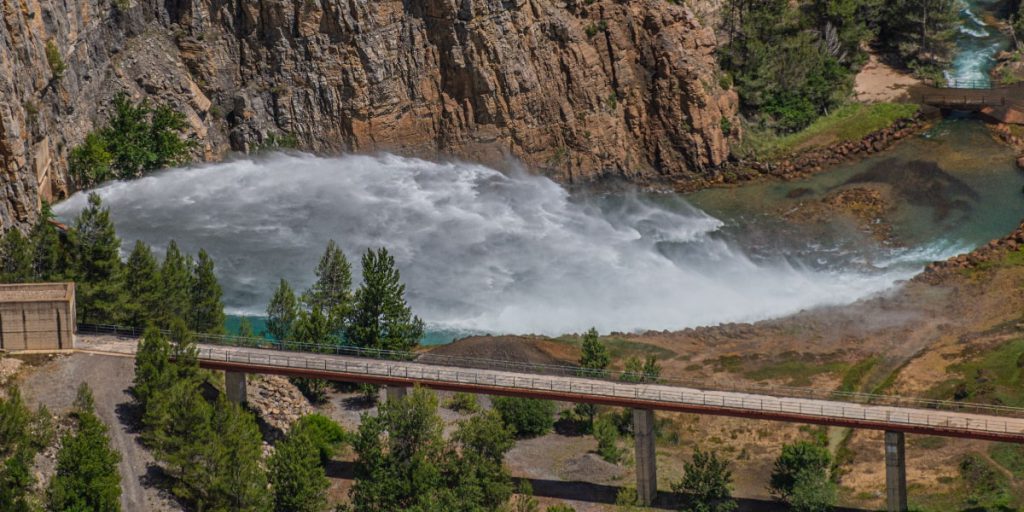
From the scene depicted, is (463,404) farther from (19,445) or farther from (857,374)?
(19,445)

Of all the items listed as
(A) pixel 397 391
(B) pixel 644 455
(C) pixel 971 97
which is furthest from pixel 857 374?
(C) pixel 971 97

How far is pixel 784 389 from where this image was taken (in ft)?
384

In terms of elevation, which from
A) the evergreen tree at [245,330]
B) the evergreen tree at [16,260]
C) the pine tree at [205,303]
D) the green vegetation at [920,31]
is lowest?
the evergreen tree at [245,330]

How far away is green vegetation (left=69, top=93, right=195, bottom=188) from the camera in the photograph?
146 metres

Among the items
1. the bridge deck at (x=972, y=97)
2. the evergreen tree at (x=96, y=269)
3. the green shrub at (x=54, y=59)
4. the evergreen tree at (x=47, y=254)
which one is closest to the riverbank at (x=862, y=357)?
the evergreen tree at (x=96, y=269)

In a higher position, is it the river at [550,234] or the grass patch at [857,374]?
the river at [550,234]

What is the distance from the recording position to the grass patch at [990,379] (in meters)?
123

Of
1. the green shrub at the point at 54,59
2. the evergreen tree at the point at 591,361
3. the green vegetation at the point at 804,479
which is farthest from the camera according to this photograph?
the green shrub at the point at 54,59

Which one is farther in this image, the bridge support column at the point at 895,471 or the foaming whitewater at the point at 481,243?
the foaming whitewater at the point at 481,243

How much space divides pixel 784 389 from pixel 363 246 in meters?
39.8

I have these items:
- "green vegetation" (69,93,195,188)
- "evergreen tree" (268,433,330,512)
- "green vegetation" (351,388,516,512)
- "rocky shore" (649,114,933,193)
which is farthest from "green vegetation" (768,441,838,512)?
"green vegetation" (69,93,195,188)

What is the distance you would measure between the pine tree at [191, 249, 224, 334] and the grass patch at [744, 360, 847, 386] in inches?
1361

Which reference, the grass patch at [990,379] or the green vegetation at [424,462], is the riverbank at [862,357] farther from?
the green vegetation at [424,462]

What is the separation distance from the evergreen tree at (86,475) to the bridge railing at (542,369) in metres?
13.2
